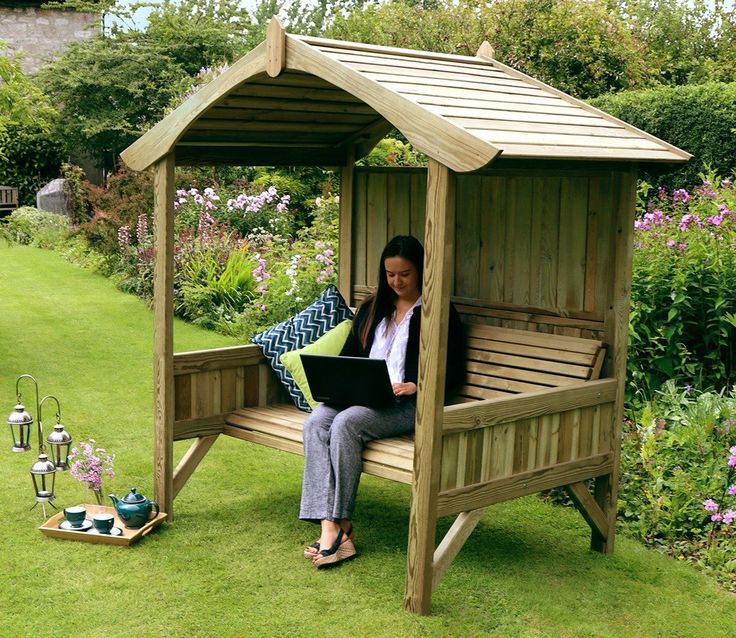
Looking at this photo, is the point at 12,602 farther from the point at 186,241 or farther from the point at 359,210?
the point at 186,241

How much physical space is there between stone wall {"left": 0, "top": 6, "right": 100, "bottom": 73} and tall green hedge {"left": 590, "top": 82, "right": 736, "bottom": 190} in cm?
1749

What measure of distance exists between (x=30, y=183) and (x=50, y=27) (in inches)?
234

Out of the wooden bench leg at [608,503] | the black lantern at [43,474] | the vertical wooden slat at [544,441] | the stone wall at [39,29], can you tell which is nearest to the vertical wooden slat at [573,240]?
the vertical wooden slat at [544,441]

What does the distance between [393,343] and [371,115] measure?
52.6 inches

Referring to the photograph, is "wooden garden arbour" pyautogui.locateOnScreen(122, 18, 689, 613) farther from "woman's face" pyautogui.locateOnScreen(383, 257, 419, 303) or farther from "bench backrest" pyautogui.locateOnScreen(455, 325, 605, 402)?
"woman's face" pyautogui.locateOnScreen(383, 257, 419, 303)

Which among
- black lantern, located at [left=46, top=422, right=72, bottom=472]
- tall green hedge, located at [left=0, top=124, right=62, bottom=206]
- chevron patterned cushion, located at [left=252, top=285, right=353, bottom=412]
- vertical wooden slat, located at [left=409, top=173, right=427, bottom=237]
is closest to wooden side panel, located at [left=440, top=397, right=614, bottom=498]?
chevron patterned cushion, located at [left=252, top=285, right=353, bottom=412]

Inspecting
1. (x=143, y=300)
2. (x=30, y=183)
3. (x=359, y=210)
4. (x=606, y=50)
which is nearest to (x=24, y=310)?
(x=143, y=300)

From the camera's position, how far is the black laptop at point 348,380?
444cm

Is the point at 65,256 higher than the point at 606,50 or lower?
lower

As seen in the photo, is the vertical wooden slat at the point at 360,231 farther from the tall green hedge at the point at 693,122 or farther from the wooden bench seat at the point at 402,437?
the tall green hedge at the point at 693,122

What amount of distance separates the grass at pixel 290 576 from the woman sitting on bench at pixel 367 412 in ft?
0.71

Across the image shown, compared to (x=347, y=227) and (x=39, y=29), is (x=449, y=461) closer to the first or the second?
(x=347, y=227)

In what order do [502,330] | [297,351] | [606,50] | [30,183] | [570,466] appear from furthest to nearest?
1. [30,183]
2. [606,50]
3. [297,351]
4. [502,330]
5. [570,466]

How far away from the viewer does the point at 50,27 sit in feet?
81.8
